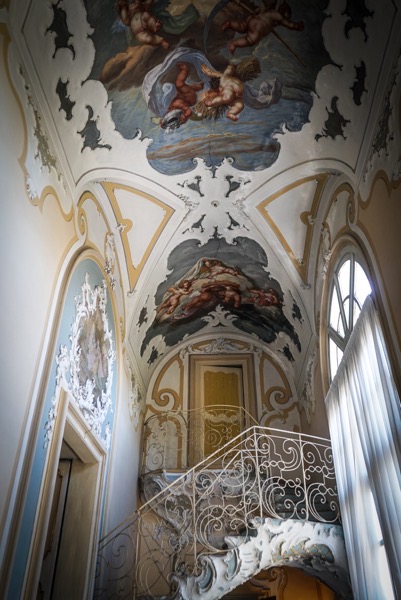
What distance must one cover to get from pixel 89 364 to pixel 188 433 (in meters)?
4.72

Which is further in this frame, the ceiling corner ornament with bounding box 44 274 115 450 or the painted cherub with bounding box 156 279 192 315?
the painted cherub with bounding box 156 279 192 315

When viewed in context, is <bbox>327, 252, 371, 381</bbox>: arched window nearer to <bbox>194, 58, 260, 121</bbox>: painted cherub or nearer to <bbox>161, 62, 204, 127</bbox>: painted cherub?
<bbox>194, 58, 260, 121</bbox>: painted cherub

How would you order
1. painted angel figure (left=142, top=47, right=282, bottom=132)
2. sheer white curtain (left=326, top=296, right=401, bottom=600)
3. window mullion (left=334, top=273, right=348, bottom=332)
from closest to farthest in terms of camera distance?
1. sheer white curtain (left=326, top=296, right=401, bottom=600)
2. painted angel figure (left=142, top=47, right=282, bottom=132)
3. window mullion (left=334, top=273, right=348, bottom=332)

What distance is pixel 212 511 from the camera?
7.54 metres

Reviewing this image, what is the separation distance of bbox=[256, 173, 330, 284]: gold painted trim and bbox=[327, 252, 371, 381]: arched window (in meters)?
0.92

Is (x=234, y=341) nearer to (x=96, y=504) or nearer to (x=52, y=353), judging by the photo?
(x=96, y=504)

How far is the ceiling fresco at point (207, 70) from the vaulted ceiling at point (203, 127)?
1 cm

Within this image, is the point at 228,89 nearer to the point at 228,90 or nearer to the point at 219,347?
the point at 228,90

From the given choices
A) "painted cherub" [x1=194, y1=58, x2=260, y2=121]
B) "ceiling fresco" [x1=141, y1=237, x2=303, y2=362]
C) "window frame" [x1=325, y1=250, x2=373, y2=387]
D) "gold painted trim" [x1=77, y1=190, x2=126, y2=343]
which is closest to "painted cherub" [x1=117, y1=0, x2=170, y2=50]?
"painted cherub" [x1=194, y1=58, x2=260, y2=121]

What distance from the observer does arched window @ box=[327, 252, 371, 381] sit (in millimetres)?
6102

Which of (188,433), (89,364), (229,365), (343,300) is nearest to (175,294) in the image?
(229,365)

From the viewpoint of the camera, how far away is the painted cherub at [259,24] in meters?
5.20

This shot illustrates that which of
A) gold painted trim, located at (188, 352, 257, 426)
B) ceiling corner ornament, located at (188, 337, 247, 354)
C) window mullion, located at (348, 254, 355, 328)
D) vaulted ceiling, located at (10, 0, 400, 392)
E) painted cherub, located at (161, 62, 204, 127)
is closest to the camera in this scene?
vaulted ceiling, located at (10, 0, 400, 392)

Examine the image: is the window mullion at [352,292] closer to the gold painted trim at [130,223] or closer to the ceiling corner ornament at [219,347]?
the gold painted trim at [130,223]
